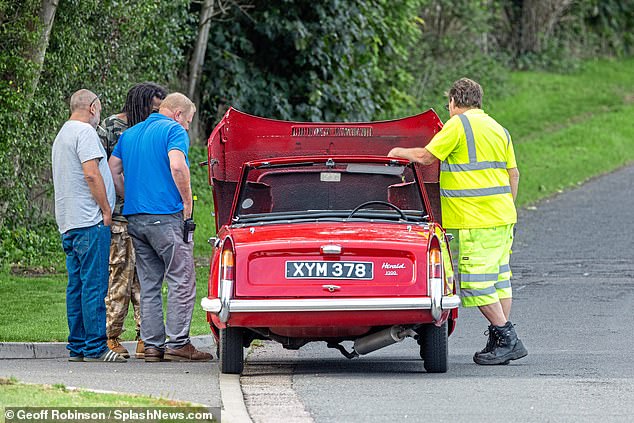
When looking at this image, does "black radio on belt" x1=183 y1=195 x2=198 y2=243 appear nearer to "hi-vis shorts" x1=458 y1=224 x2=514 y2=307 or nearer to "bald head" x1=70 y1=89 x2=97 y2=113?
"bald head" x1=70 y1=89 x2=97 y2=113

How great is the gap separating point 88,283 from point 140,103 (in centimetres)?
149

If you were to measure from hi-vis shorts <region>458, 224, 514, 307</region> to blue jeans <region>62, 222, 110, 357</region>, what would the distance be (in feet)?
9.02

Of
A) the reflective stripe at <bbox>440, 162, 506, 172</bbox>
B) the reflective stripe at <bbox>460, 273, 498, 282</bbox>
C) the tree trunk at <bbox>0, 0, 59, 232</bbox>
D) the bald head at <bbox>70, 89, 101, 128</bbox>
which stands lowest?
the reflective stripe at <bbox>460, 273, 498, 282</bbox>

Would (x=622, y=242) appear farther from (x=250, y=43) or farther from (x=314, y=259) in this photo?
(x=314, y=259)

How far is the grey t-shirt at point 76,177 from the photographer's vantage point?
10.4 meters

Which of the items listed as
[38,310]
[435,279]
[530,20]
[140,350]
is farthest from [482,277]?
[530,20]

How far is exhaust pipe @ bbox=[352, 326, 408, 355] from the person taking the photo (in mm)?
9451

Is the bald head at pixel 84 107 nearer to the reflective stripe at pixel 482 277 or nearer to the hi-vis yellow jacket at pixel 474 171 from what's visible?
the hi-vis yellow jacket at pixel 474 171

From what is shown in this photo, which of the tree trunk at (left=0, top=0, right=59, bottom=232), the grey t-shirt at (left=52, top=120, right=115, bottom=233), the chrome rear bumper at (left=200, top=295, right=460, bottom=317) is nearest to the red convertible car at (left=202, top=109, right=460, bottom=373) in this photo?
the chrome rear bumper at (left=200, top=295, right=460, bottom=317)

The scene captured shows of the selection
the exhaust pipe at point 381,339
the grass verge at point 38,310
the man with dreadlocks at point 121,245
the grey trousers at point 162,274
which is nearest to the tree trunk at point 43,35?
the grass verge at point 38,310

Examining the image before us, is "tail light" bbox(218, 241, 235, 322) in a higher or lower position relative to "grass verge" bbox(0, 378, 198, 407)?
higher

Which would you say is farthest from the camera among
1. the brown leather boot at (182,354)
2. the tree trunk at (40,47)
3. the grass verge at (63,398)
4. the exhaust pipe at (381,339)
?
the tree trunk at (40,47)

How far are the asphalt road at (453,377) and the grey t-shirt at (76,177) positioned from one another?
1.13 m

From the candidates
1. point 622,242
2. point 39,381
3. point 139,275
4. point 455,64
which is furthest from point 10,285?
point 455,64
